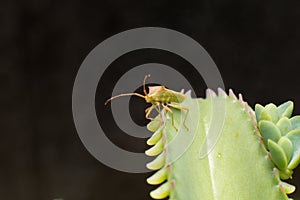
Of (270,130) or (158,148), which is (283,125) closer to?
(270,130)

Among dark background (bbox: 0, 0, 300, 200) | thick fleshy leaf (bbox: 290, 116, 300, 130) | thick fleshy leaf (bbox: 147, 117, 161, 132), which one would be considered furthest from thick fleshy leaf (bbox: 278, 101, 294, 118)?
dark background (bbox: 0, 0, 300, 200)

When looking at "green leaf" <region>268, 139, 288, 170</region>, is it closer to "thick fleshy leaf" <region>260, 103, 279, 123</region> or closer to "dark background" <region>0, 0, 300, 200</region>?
"thick fleshy leaf" <region>260, 103, 279, 123</region>

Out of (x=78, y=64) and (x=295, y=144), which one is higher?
(x=78, y=64)

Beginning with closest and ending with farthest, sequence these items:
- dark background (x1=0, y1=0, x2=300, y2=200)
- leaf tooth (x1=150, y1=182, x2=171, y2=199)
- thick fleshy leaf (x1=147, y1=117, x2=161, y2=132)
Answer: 1. leaf tooth (x1=150, y1=182, x2=171, y2=199)
2. thick fleshy leaf (x1=147, y1=117, x2=161, y2=132)
3. dark background (x1=0, y1=0, x2=300, y2=200)

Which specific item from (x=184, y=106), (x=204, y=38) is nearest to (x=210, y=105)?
(x=184, y=106)

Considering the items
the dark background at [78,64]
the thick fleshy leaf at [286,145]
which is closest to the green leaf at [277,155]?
the thick fleshy leaf at [286,145]

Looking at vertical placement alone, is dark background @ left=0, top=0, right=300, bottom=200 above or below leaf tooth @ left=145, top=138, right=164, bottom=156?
above

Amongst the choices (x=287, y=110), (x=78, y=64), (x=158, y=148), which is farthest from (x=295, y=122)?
(x=78, y=64)
